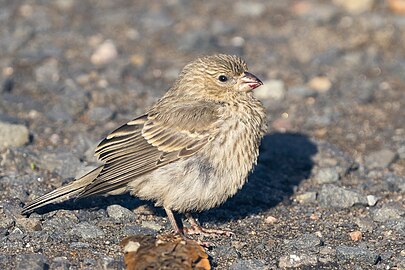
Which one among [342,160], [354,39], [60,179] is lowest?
[60,179]

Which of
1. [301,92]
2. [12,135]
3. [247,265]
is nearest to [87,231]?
[247,265]

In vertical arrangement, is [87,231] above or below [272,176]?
below

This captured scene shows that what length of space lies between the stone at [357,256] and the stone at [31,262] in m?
2.44

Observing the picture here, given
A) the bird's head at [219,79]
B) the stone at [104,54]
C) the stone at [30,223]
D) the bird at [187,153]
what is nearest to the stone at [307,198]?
the bird at [187,153]

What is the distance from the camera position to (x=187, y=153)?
282 inches

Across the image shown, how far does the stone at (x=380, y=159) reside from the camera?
878 centimetres

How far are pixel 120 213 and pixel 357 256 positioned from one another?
7.03ft

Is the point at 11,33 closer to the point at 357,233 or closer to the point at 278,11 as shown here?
the point at 278,11

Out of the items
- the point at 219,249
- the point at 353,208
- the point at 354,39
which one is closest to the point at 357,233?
the point at 353,208

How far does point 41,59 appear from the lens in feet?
35.8

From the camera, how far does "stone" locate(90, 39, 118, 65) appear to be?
1103cm

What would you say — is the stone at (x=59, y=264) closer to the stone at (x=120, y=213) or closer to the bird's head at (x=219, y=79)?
the stone at (x=120, y=213)

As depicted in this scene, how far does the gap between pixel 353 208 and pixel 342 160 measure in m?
0.99

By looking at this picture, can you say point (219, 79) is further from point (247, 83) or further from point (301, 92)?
point (301, 92)
